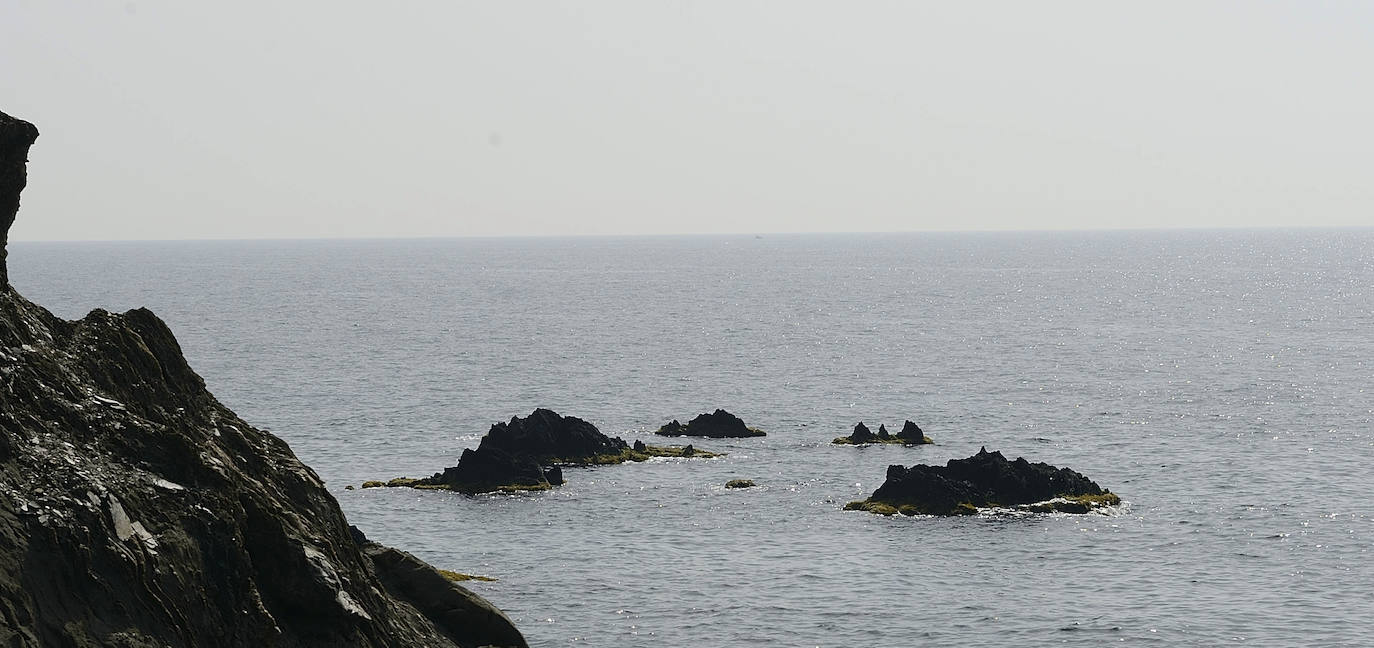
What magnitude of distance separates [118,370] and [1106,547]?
49781 mm

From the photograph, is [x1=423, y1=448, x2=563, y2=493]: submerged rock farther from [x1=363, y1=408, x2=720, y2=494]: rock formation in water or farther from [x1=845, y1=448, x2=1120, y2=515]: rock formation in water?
[x1=845, y1=448, x2=1120, y2=515]: rock formation in water

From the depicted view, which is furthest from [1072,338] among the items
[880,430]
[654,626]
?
[654,626]

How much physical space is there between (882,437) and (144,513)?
75037 mm

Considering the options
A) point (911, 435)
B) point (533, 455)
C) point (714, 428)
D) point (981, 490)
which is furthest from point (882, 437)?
point (533, 455)

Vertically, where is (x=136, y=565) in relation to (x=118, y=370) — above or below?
below

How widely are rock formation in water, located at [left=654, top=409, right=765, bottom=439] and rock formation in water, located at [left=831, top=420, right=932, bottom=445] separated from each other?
21.8ft

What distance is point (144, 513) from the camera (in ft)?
71.9

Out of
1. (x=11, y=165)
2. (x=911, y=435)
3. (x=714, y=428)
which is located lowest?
(x=714, y=428)

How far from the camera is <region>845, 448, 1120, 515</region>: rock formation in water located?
7206cm

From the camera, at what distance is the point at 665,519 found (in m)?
69.6

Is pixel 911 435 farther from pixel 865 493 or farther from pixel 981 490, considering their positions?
pixel 981 490

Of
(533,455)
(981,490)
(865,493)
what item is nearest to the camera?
(981,490)

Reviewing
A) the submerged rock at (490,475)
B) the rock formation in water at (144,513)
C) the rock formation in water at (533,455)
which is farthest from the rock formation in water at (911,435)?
the rock formation in water at (144,513)

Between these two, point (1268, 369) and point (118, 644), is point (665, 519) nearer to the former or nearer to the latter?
point (118, 644)
